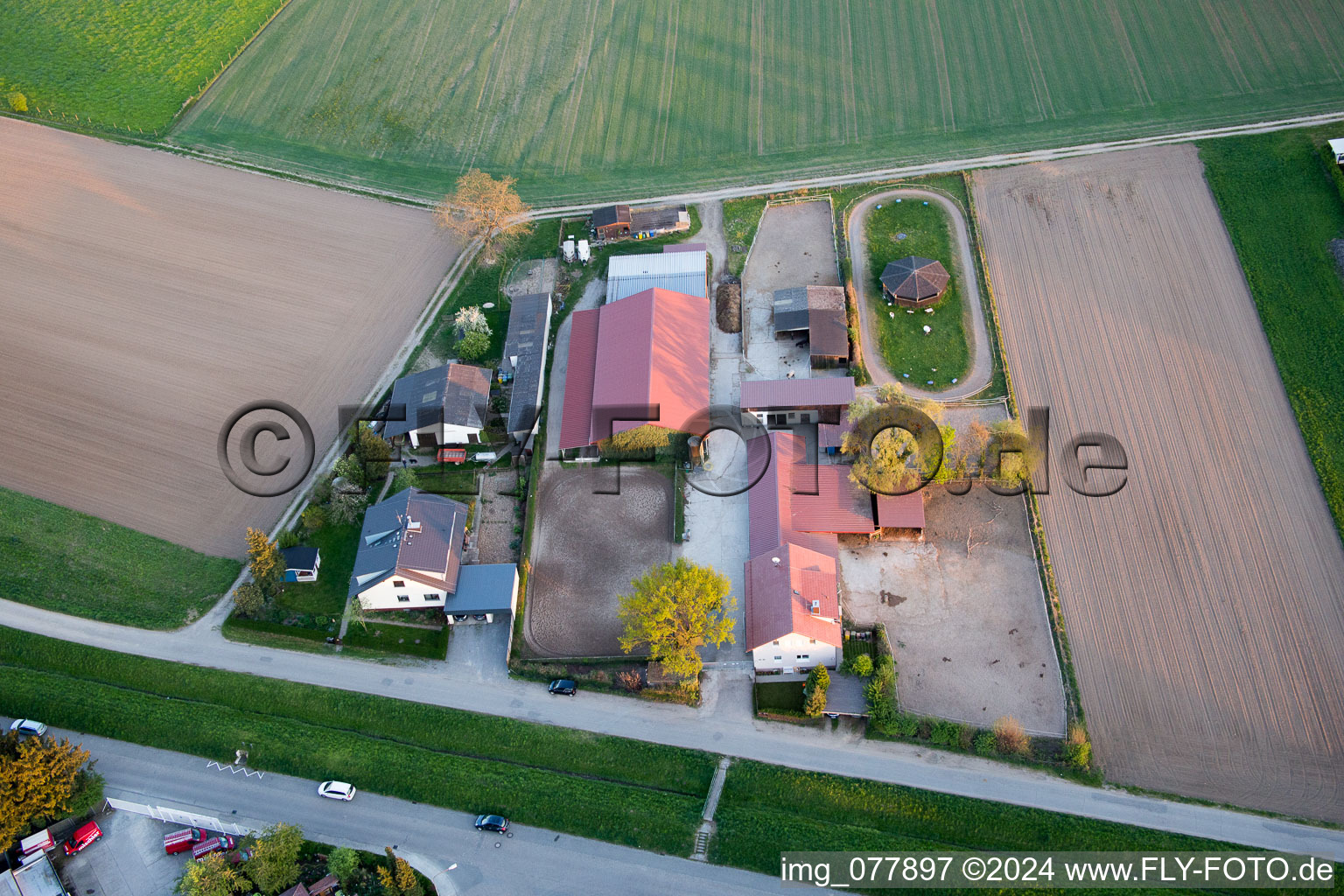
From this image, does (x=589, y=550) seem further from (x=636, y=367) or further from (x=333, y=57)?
(x=333, y=57)

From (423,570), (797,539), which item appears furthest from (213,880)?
(797,539)

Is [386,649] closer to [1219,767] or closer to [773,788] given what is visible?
[773,788]

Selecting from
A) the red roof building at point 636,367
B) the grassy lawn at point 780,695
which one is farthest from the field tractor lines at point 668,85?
the grassy lawn at point 780,695

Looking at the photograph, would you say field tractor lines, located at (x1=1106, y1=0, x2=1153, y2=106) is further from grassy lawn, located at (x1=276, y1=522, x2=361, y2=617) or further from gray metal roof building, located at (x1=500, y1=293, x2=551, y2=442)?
Result: grassy lawn, located at (x1=276, y1=522, x2=361, y2=617)

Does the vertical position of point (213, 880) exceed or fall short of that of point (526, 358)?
it falls short

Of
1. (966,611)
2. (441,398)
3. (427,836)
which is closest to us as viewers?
(427,836)

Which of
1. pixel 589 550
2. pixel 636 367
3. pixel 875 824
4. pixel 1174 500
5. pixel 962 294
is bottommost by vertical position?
pixel 875 824

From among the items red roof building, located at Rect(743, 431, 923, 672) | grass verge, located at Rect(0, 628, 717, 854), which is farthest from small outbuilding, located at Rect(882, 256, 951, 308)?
grass verge, located at Rect(0, 628, 717, 854)

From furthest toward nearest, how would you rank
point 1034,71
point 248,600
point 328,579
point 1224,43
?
point 1034,71 → point 1224,43 → point 328,579 → point 248,600
